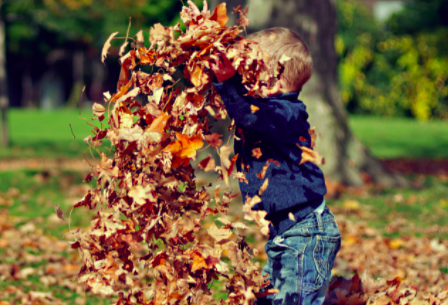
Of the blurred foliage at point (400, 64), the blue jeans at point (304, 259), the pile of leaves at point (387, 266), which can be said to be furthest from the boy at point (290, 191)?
the blurred foliage at point (400, 64)

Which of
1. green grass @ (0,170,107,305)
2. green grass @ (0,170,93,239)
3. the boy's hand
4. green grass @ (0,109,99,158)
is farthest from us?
green grass @ (0,109,99,158)

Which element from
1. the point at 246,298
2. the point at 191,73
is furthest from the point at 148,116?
the point at 246,298

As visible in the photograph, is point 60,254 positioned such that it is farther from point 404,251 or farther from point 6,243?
point 404,251

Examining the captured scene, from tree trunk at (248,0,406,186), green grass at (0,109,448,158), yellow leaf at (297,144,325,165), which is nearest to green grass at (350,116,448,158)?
green grass at (0,109,448,158)

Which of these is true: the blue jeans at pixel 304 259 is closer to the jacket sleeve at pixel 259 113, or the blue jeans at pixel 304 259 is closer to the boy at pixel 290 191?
the boy at pixel 290 191

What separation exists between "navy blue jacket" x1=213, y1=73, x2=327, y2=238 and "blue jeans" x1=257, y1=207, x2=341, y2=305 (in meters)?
0.05

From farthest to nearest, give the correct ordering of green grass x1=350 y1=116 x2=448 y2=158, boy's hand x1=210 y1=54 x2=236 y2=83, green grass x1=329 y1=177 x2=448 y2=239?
1. green grass x1=350 y1=116 x2=448 y2=158
2. green grass x1=329 y1=177 x2=448 y2=239
3. boy's hand x1=210 y1=54 x2=236 y2=83

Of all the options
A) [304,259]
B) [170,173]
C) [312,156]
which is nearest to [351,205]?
[304,259]

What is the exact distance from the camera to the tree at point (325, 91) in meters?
6.52

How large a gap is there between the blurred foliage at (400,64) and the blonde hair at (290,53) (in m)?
20.4

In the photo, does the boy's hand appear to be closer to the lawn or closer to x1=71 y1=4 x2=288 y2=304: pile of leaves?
x1=71 y1=4 x2=288 y2=304: pile of leaves

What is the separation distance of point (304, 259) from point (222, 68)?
94cm

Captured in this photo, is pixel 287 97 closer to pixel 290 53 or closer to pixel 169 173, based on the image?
pixel 290 53

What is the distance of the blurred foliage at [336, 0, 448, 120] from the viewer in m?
21.6
